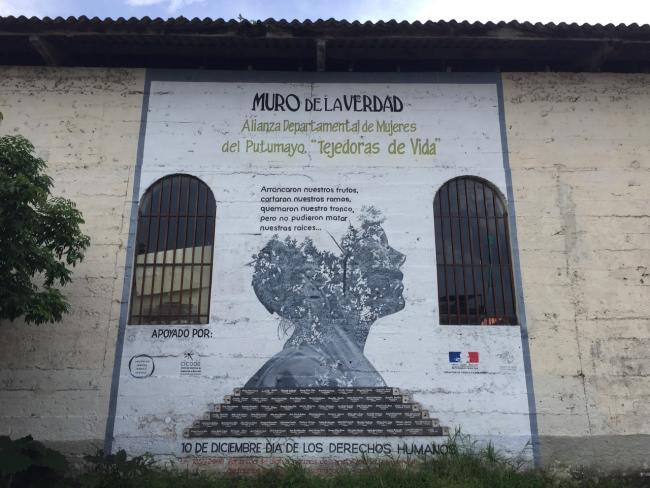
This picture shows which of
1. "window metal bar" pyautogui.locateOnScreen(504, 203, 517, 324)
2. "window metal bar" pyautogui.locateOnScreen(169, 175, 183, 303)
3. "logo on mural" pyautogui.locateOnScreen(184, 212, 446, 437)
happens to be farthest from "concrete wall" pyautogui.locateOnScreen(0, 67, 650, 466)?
"logo on mural" pyautogui.locateOnScreen(184, 212, 446, 437)

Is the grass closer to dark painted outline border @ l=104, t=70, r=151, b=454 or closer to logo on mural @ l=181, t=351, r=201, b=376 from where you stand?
dark painted outline border @ l=104, t=70, r=151, b=454

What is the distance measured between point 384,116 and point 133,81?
3.97 m

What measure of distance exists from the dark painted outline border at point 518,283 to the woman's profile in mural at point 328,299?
1.64m

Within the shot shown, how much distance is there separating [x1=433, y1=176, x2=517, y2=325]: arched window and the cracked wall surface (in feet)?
0.99

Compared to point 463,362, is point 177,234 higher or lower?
higher

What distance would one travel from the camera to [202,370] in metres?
8.09

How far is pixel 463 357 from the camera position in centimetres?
820

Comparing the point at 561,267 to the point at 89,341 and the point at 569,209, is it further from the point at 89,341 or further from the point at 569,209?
the point at 89,341

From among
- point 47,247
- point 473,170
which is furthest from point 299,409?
point 473,170

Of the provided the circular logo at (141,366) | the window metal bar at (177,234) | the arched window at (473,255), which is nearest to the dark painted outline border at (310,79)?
the arched window at (473,255)

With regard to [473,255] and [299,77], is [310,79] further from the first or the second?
[473,255]

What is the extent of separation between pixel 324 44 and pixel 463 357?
4.97 meters

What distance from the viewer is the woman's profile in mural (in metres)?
8.11

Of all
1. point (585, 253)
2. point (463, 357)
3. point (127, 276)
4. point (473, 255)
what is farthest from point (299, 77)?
point (585, 253)
